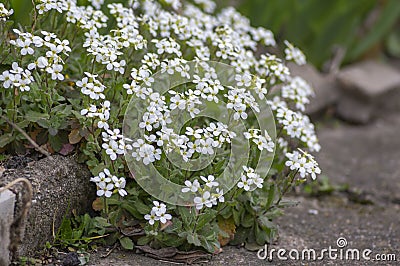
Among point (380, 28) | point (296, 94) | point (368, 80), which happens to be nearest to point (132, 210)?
point (296, 94)

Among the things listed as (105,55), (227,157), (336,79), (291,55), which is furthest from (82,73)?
(336,79)

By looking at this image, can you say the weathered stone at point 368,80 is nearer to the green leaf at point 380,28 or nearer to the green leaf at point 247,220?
the green leaf at point 380,28

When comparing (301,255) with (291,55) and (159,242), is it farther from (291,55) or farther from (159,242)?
(291,55)

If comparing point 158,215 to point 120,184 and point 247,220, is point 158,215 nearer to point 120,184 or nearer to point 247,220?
point 120,184

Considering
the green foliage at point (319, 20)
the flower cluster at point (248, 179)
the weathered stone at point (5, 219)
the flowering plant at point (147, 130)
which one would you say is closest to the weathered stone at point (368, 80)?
the green foliage at point (319, 20)

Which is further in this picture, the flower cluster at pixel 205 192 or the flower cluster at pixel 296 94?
the flower cluster at pixel 296 94

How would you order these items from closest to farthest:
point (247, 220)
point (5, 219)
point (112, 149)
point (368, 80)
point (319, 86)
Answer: point (5, 219) → point (112, 149) → point (247, 220) → point (319, 86) → point (368, 80)

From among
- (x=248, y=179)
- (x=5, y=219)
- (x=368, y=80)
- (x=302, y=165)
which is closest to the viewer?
(x=5, y=219)

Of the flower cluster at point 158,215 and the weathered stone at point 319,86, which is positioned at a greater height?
the weathered stone at point 319,86
